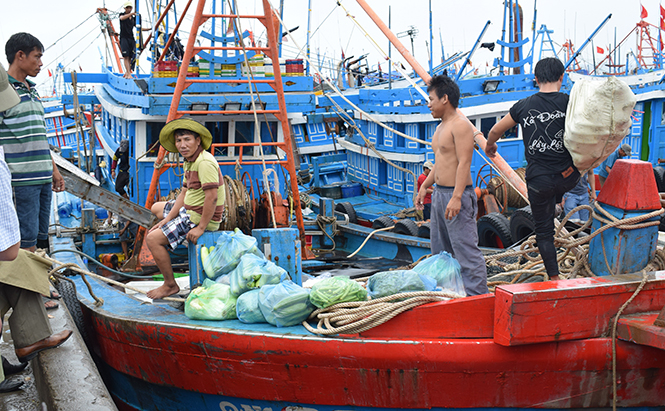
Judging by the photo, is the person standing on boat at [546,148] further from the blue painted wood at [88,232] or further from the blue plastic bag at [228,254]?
the blue painted wood at [88,232]

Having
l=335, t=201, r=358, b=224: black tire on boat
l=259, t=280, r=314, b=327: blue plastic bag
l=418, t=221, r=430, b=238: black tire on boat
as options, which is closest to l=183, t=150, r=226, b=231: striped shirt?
l=259, t=280, r=314, b=327: blue plastic bag

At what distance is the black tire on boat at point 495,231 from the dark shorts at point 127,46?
285 inches

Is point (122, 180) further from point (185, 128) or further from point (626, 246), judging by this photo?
point (626, 246)

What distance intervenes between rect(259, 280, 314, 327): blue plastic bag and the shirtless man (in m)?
1.05

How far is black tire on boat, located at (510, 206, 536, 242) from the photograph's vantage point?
266 inches

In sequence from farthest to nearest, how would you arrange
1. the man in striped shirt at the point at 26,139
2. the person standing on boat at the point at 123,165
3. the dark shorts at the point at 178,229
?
the person standing on boat at the point at 123,165, the dark shorts at the point at 178,229, the man in striped shirt at the point at 26,139

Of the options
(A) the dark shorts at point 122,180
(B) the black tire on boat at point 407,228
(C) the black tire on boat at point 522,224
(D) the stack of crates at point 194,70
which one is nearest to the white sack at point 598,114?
(C) the black tire on boat at point 522,224

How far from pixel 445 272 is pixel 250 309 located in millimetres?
1274

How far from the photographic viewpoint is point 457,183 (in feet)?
11.9

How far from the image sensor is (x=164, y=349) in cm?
380

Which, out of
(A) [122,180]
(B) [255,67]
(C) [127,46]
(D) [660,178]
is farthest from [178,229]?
(D) [660,178]

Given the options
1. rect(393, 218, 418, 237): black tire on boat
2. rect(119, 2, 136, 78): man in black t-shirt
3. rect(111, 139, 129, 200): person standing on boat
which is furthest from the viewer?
rect(119, 2, 136, 78): man in black t-shirt

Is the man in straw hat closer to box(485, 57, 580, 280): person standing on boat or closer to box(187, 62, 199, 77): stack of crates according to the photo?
box(485, 57, 580, 280): person standing on boat

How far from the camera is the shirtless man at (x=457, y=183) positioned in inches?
144
